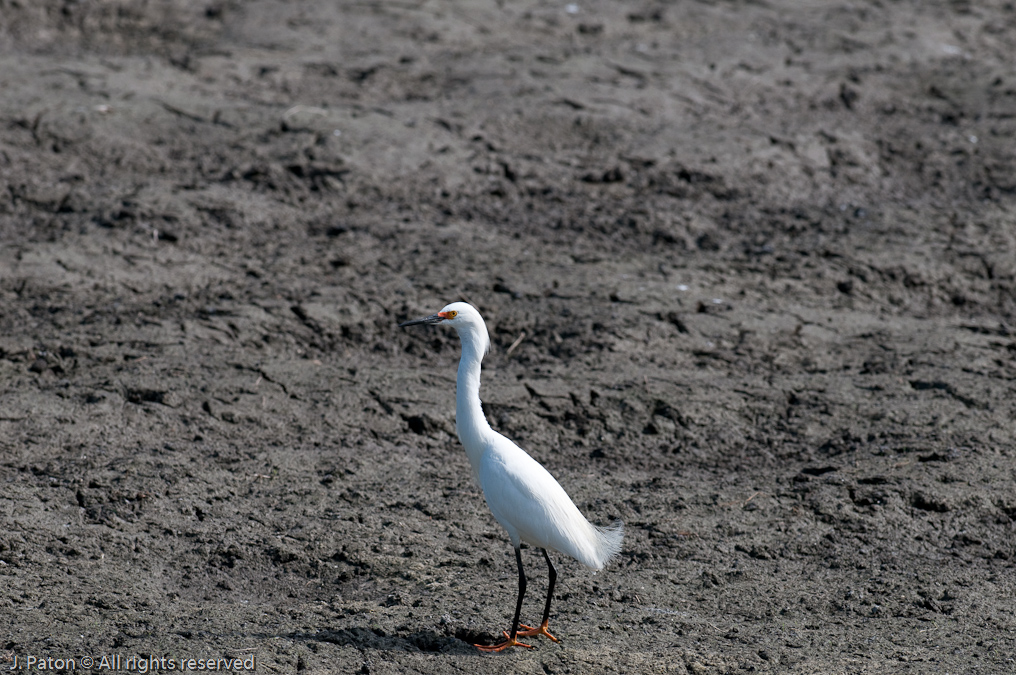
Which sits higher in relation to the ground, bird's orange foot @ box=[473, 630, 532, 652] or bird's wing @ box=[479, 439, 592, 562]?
bird's wing @ box=[479, 439, 592, 562]

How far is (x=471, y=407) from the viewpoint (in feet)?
13.7

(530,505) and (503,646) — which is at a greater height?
(530,505)

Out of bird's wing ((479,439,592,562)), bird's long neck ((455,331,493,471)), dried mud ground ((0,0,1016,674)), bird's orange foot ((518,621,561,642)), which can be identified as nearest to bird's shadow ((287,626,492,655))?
dried mud ground ((0,0,1016,674))

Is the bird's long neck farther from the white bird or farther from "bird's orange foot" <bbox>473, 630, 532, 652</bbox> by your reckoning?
"bird's orange foot" <bbox>473, 630, 532, 652</bbox>

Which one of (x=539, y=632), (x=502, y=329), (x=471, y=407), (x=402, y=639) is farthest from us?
(x=502, y=329)

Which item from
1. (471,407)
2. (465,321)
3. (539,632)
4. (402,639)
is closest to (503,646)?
(539,632)

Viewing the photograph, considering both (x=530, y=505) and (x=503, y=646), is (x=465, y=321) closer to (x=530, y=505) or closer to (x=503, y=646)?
(x=530, y=505)

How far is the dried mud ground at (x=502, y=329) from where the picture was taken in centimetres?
423

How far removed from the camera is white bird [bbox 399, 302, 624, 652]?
3.96 metres

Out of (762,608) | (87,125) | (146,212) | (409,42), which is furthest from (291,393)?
(409,42)

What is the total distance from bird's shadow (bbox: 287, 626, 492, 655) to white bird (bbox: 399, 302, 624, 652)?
2.8 inches

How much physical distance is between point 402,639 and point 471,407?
0.99m

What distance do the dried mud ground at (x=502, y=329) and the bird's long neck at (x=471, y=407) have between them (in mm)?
687

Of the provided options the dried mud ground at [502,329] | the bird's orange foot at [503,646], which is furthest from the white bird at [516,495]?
the dried mud ground at [502,329]
